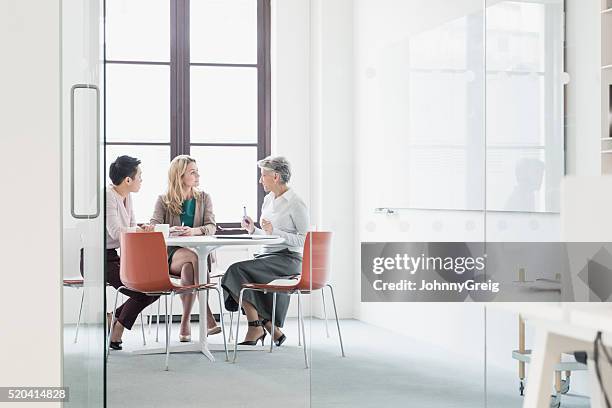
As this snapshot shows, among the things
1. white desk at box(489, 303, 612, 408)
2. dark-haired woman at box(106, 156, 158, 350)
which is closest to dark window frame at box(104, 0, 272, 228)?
dark-haired woman at box(106, 156, 158, 350)

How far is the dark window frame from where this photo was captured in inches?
198

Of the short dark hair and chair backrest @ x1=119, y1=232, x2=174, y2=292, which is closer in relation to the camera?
the short dark hair

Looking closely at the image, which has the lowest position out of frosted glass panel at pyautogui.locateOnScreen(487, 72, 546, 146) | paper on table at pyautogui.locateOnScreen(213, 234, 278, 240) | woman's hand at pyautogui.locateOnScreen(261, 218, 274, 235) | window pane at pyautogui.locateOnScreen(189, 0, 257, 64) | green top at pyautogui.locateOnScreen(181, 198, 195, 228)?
paper on table at pyautogui.locateOnScreen(213, 234, 278, 240)

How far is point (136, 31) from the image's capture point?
216 inches

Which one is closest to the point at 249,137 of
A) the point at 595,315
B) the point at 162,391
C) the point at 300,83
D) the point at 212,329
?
the point at 300,83

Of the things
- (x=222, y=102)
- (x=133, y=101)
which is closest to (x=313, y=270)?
(x=222, y=102)

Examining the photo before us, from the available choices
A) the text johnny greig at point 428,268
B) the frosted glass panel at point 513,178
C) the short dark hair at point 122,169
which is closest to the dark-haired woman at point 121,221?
the short dark hair at point 122,169

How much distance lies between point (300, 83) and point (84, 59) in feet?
3.67

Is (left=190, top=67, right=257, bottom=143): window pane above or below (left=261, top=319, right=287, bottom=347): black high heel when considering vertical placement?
above

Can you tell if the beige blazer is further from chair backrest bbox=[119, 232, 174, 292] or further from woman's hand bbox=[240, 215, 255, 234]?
chair backrest bbox=[119, 232, 174, 292]

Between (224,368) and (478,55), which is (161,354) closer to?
(224,368)

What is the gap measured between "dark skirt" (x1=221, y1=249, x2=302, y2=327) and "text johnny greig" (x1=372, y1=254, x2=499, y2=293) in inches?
14.7

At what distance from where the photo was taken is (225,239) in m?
5.10
